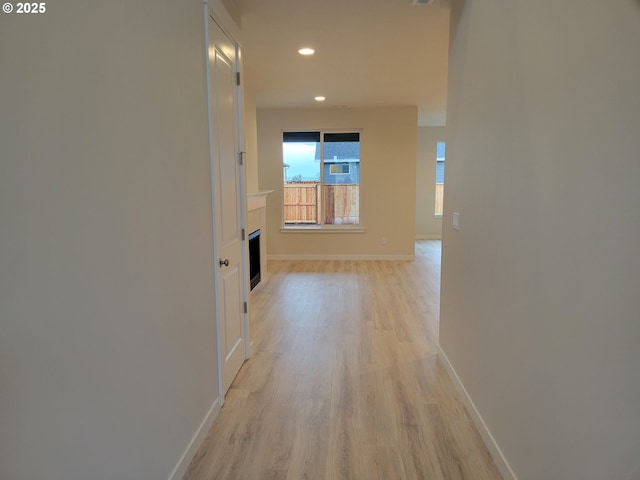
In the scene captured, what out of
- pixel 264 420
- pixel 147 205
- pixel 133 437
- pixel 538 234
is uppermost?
pixel 147 205

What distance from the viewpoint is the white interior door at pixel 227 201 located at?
2.31 metres

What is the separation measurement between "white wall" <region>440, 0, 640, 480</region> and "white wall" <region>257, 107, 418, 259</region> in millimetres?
4434

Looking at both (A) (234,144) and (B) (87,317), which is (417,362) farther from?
(B) (87,317)

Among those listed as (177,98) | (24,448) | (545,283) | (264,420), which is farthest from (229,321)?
(545,283)

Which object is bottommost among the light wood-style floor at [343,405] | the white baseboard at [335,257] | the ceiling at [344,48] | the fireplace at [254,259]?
the light wood-style floor at [343,405]

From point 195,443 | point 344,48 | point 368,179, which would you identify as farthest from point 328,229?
point 195,443

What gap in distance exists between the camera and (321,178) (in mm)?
7066

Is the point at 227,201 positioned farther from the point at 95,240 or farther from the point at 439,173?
the point at 439,173

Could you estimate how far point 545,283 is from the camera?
4.82ft

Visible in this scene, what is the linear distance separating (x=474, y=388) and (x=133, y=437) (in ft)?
5.85

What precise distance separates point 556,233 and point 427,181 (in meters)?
8.04

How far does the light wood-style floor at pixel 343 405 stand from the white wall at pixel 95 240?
1.57ft
